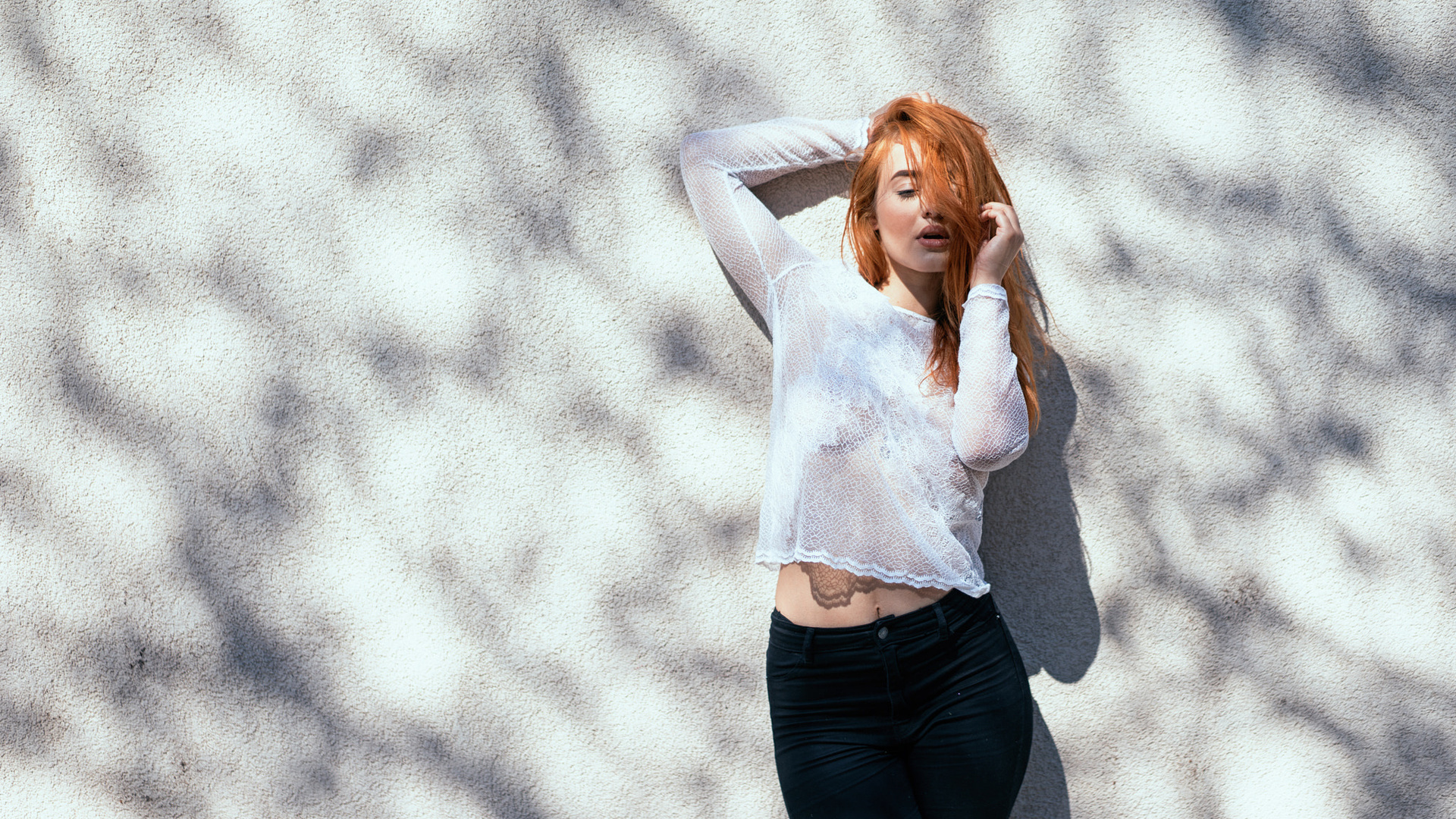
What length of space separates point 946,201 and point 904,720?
39.4 inches

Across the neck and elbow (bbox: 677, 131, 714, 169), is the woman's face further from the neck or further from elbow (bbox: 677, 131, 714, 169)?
elbow (bbox: 677, 131, 714, 169)

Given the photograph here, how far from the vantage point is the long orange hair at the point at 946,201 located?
5.40 ft

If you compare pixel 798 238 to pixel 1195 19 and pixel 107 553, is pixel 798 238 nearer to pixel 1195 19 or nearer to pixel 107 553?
pixel 1195 19

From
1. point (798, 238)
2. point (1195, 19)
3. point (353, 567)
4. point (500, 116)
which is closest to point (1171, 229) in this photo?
point (1195, 19)

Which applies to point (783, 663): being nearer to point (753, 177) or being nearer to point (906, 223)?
point (906, 223)

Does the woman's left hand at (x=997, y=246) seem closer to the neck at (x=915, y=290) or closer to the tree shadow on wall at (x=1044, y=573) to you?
the neck at (x=915, y=290)

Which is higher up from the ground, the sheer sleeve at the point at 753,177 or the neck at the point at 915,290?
the sheer sleeve at the point at 753,177

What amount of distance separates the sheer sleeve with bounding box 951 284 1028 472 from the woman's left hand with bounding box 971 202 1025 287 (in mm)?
26

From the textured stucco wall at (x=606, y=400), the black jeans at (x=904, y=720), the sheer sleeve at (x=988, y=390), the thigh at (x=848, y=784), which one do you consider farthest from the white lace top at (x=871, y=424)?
the thigh at (x=848, y=784)

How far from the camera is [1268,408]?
1979 mm

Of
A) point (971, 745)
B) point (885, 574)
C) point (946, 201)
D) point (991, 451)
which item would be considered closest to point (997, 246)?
point (946, 201)

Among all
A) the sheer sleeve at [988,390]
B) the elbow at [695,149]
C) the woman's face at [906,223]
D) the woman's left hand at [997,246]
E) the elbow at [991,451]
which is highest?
the elbow at [695,149]

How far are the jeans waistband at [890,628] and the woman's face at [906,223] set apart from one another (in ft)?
2.17

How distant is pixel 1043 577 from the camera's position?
79.8 inches
